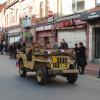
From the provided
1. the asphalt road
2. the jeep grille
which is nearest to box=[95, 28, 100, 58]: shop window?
the asphalt road

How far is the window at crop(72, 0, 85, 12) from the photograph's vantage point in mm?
29536

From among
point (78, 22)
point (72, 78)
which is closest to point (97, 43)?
point (78, 22)

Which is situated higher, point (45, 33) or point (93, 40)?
point (45, 33)

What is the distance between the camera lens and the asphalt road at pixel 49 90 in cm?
1134

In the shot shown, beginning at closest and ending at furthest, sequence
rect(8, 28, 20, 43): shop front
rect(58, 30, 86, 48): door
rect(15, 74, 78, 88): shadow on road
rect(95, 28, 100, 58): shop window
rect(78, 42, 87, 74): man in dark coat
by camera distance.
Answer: rect(15, 74, 78, 88): shadow on road → rect(78, 42, 87, 74): man in dark coat → rect(95, 28, 100, 58): shop window → rect(58, 30, 86, 48): door → rect(8, 28, 20, 43): shop front

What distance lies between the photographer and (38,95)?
11.7 metres

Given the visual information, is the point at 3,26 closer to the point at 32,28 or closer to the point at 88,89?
the point at 32,28

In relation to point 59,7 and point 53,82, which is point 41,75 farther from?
point 59,7

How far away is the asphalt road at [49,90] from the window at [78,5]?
14314 millimetres

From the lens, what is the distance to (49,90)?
42.0 ft

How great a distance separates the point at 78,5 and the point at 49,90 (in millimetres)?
18205

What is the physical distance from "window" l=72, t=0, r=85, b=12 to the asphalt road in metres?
14.3

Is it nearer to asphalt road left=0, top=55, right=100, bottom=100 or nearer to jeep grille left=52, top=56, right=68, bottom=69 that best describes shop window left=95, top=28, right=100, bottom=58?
asphalt road left=0, top=55, right=100, bottom=100

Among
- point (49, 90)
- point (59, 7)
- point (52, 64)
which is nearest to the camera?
point (49, 90)
